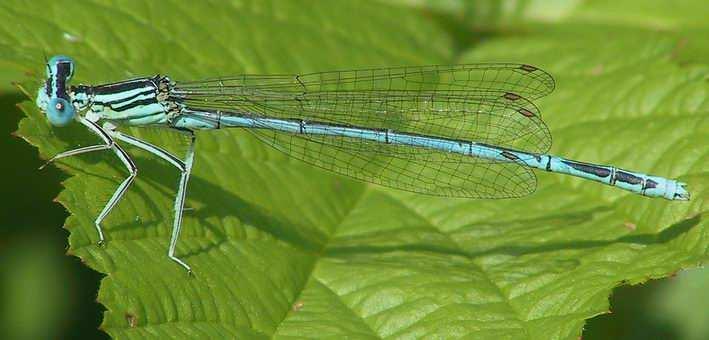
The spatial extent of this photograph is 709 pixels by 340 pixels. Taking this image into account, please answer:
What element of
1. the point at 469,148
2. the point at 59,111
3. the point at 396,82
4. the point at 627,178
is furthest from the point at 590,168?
the point at 59,111

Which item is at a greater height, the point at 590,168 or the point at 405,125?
the point at 405,125

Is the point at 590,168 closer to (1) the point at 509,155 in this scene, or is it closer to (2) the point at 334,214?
(1) the point at 509,155

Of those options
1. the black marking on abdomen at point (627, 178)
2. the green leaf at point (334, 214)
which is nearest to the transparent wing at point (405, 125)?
the green leaf at point (334, 214)

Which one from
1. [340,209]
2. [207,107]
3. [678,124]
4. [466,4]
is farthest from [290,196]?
[466,4]

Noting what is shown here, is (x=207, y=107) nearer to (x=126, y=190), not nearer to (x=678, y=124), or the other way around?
(x=126, y=190)

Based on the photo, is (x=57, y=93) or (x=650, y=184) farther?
(x=650, y=184)

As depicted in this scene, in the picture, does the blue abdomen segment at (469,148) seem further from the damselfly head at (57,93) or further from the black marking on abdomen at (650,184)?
the damselfly head at (57,93)

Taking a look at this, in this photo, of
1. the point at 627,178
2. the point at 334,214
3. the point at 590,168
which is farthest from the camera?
the point at 334,214
